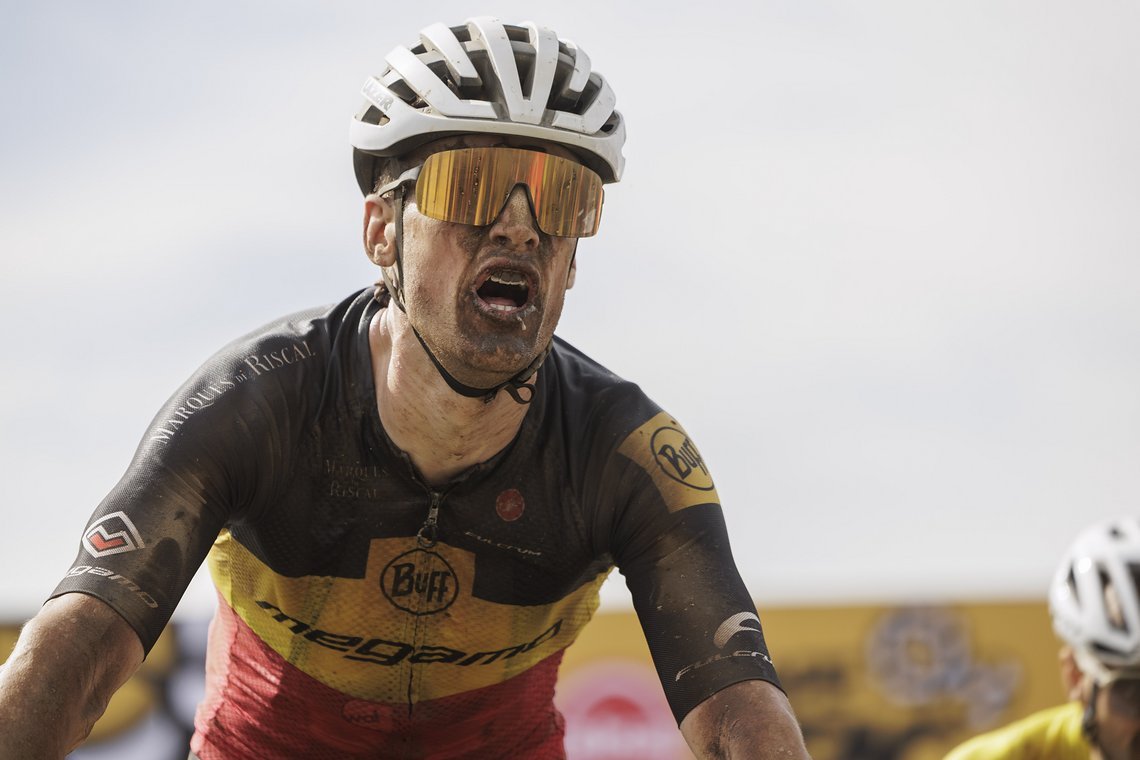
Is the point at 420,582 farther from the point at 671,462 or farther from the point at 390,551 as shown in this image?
the point at 671,462

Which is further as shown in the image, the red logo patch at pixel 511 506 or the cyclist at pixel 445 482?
the red logo patch at pixel 511 506

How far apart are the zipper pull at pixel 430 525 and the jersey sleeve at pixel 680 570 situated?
1.80 feet

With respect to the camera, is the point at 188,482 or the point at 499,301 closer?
the point at 188,482

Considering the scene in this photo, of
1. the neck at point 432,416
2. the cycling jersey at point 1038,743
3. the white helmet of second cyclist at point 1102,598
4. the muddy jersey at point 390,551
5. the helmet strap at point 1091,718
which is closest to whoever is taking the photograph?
the muddy jersey at point 390,551

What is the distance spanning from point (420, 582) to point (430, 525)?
Answer: 0.62 feet

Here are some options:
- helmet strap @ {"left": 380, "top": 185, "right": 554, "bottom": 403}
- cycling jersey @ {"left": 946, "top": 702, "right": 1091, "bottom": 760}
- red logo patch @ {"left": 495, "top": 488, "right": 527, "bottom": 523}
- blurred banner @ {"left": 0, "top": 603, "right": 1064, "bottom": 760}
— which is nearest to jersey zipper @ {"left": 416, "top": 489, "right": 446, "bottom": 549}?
red logo patch @ {"left": 495, "top": 488, "right": 527, "bottom": 523}

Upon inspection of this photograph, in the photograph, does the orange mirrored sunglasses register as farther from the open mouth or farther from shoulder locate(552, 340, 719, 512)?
shoulder locate(552, 340, 719, 512)

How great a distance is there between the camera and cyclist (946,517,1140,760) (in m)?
6.39

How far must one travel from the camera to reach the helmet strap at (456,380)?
462cm

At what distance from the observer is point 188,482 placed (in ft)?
14.0

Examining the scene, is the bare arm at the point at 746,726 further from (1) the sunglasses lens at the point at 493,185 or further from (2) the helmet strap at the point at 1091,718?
(2) the helmet strap at the point at 1091,718

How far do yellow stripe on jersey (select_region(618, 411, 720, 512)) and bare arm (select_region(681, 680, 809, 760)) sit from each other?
0.60m

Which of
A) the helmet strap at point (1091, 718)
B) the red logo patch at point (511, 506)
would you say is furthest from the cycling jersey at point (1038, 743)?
the red logo patch at point (511, 506)

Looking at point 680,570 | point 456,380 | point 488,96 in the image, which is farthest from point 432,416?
point 488,96
